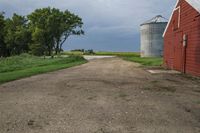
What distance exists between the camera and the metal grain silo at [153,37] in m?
57.5

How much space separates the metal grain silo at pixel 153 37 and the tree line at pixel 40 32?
1780 cm

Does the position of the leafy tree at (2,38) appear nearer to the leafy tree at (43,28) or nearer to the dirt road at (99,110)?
the leafy tree at (43,28)

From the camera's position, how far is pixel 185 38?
83.0 feet

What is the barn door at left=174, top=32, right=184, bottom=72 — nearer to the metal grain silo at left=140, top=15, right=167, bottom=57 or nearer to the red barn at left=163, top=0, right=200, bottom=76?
the red barn at left=163, top=0, right=200, bottom=76

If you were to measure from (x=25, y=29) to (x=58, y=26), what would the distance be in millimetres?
10253

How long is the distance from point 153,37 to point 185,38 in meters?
32.8

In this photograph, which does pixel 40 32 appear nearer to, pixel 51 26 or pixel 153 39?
pixel 51 26

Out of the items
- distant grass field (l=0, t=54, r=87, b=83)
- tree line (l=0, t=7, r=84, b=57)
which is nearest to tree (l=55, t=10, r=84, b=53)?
tree line (l=0, t=7, r=84, b=57)

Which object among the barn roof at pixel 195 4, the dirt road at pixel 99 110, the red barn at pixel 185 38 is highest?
the barn roof at pixel 195 4

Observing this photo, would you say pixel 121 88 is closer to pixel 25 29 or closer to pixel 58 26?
pixel 58 26

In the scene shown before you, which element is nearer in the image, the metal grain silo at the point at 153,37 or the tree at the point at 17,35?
the metal grain silo at the point at 153,37

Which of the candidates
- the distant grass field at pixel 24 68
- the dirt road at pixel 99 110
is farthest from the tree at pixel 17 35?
the dirt road at pixel 99 110

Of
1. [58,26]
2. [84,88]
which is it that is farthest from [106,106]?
[58,26]

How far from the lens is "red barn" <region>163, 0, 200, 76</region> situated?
22.5 metres
